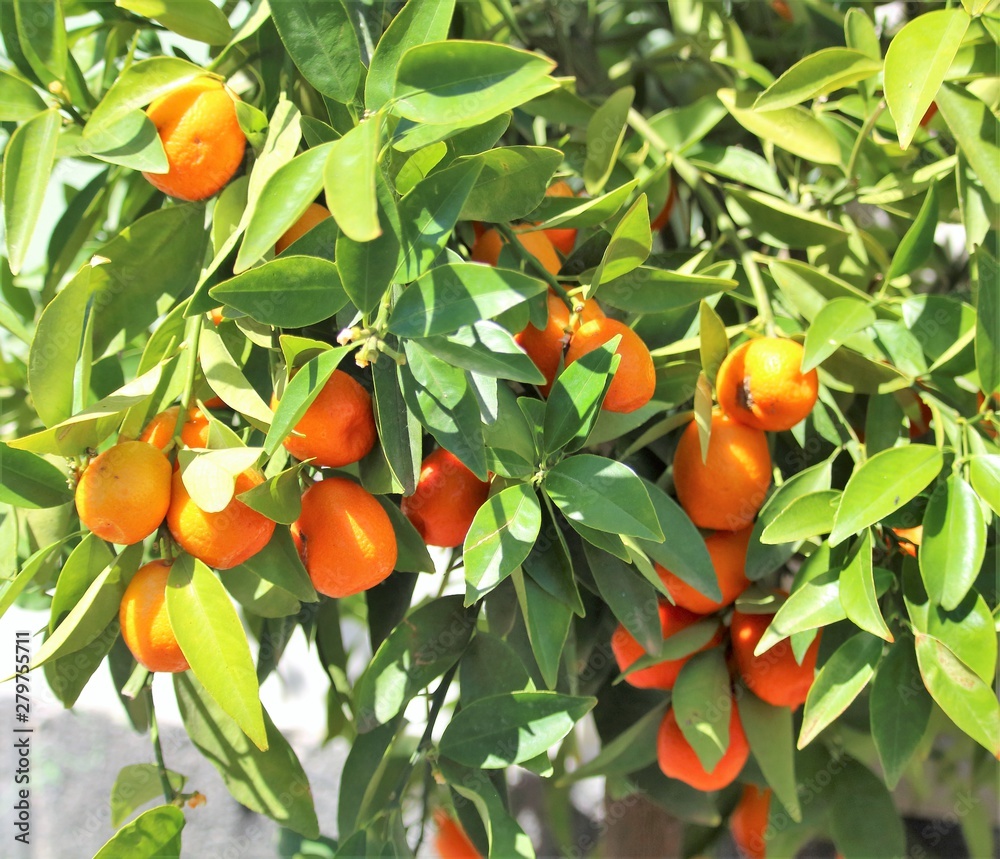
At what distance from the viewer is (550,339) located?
503mm

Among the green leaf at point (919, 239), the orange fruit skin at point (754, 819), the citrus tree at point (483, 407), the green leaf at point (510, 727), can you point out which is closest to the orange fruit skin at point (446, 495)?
the citrus tree at point (483, 407)

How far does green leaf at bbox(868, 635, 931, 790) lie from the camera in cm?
54

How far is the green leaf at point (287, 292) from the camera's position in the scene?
0.39 metres

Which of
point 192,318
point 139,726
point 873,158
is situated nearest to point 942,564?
point 873,158

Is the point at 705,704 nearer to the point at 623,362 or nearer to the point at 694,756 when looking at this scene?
the point at 694,756

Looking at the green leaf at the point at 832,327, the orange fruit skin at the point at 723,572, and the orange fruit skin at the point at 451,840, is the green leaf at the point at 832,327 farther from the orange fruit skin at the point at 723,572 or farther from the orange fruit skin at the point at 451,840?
the orange fruit skin at the point at 451,840

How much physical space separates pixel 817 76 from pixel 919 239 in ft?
0.41

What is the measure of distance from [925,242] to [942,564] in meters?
0.21

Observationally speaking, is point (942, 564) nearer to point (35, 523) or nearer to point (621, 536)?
point (621, 536)

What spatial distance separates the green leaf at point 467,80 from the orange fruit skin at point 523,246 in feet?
0.45

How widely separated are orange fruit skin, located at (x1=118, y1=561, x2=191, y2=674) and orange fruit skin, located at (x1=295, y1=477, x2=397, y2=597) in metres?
0.08

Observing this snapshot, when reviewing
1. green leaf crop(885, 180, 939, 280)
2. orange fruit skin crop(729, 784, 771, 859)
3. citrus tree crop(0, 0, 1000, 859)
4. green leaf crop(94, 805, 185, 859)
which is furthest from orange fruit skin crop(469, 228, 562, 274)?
orange fruit skin crop(729, 784, 771, 859)

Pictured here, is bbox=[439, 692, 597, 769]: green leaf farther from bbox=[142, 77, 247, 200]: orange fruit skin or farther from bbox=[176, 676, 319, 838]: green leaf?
bbox=[142, 77, 247, 200]: orange fruit skin

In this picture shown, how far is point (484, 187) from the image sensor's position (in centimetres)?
47
